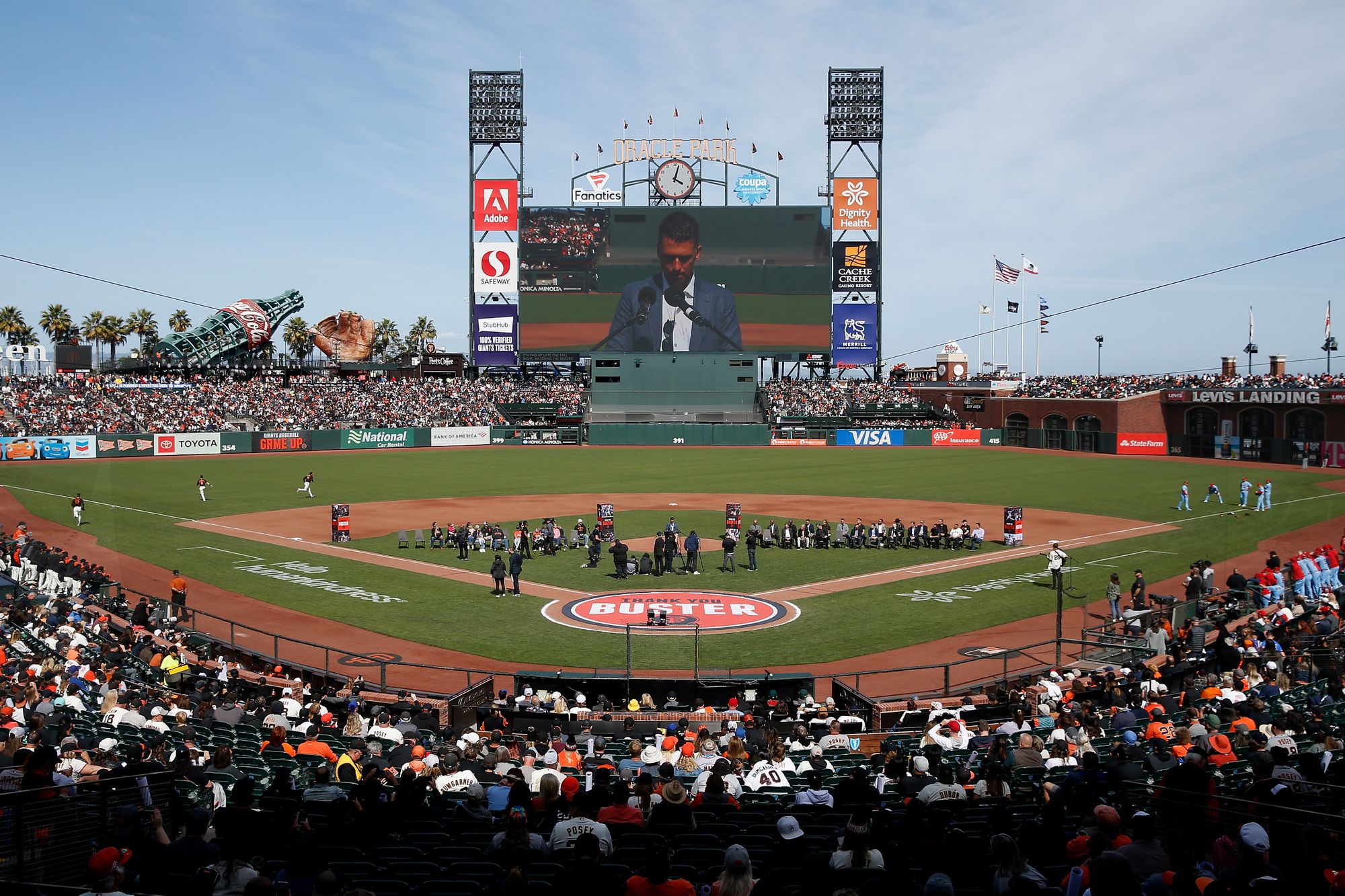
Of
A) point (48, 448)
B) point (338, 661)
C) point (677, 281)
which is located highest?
point (677, 281)

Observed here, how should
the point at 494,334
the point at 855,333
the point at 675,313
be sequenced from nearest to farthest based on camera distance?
the point at 675,313, the point at 494,334, the point at 855,333

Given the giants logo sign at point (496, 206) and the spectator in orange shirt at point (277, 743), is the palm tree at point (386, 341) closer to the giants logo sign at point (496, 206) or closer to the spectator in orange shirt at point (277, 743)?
the giants logo sign at point (496, 206)

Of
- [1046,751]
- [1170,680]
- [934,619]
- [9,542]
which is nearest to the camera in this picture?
[1046,751]

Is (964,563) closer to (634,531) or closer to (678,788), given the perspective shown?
(634,531)

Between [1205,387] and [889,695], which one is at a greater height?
[1205,387]

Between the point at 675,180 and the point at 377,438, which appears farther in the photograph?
the point at 675,180

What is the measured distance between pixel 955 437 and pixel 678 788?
82503mm

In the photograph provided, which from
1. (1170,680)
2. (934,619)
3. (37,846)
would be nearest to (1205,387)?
(934,619)

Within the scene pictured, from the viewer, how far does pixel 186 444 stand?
7238cm

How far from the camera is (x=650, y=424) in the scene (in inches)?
3460

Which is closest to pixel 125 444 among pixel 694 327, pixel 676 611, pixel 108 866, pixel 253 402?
pixel 253 402

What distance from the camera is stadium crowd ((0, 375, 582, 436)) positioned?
2835 inches

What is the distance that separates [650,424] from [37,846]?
266 ft

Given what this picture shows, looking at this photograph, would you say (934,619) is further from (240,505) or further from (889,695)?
(240,505)
